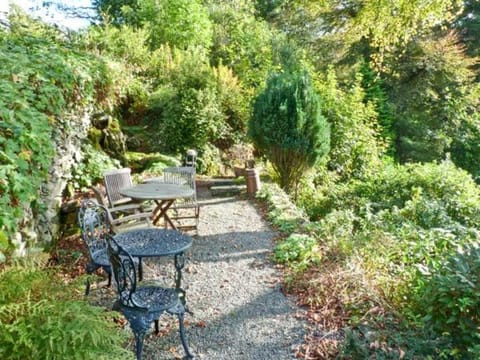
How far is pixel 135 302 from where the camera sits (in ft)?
8.51

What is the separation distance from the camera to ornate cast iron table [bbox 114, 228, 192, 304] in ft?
9.27

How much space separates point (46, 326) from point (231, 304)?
188 cm

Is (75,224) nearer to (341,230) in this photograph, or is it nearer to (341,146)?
(341,230)

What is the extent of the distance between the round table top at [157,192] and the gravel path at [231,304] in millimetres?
767

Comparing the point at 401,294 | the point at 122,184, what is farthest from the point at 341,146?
the point at 401,294

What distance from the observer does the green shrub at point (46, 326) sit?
1.84 m

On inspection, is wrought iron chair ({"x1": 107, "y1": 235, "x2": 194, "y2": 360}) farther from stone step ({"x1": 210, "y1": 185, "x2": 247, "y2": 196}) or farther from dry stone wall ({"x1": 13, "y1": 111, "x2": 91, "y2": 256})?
stone step ({"x1": 210, "y1": 185, "x2": 247, "y2": 196})

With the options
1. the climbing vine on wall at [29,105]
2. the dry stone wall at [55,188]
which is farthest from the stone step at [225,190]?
the climbing vine on wall at [29,105]

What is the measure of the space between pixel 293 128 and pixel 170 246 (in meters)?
4.78

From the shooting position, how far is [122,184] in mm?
5398

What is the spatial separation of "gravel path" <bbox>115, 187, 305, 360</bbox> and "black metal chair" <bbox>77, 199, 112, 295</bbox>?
731 mm

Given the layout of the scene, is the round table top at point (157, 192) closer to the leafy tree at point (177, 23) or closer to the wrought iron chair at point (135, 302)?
the wrought iron chair at point (135, 302)

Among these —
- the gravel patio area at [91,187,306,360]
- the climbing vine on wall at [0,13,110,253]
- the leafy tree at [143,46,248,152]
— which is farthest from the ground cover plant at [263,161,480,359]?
the leafy tree at [143,46,248,152]

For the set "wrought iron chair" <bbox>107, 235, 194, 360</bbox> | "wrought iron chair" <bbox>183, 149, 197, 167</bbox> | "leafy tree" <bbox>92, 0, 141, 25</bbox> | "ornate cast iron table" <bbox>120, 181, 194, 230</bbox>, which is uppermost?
"leafy tree" <bbox>92, 0, 141, 25</bbox>
